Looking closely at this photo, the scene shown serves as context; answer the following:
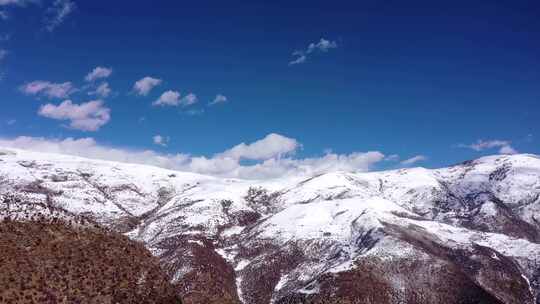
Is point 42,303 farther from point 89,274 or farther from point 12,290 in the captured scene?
point 89,274

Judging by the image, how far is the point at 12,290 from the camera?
5922cm

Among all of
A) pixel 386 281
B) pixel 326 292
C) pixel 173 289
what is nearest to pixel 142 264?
pixel 173 289

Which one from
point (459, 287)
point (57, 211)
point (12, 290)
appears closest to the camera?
point (12, 290)

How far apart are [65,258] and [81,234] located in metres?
7.49

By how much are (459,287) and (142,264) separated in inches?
5920

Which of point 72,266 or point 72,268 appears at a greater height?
point 72,266

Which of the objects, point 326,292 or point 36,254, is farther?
point 326,292

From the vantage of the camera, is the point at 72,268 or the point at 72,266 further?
the point at 72,266

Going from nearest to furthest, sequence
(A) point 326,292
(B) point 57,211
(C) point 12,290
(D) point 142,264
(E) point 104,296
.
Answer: (C) point 12,290 < (E) point 104,296 < (D) point 142,264 < (B) point 57,211 < (A) point 326,292

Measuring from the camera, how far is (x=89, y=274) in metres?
68.2

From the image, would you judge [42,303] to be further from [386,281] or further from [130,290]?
[386,281]

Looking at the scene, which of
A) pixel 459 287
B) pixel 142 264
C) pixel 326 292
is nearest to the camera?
pixel 142 264

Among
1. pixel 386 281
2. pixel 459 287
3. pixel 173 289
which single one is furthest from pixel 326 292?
pixel 173 289

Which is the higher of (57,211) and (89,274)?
(57,211)
